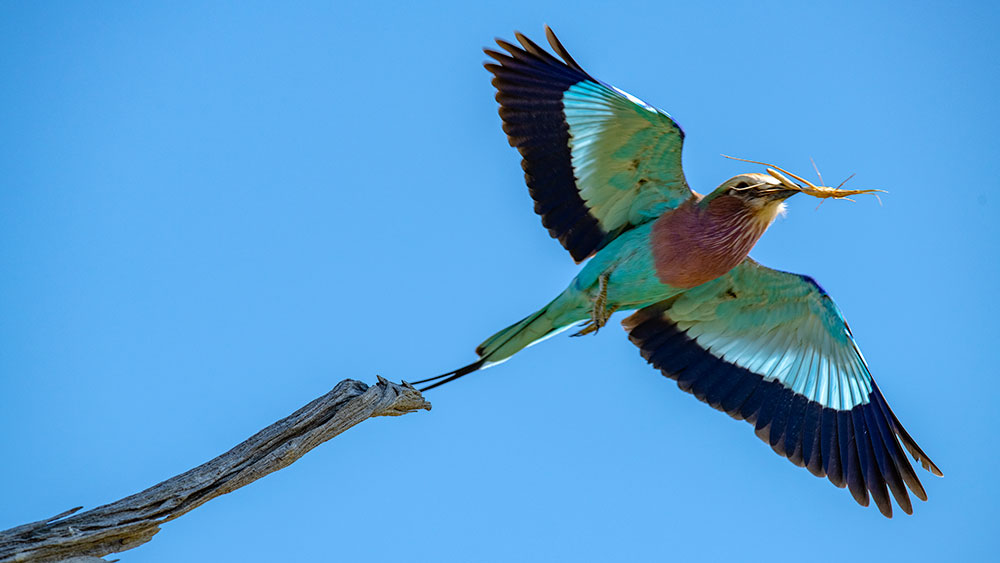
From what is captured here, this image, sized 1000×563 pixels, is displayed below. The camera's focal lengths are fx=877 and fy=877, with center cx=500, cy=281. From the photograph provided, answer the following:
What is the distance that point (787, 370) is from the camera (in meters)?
5.79

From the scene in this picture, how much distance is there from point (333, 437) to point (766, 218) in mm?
2691

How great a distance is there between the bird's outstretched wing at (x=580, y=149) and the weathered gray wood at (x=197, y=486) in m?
1.74

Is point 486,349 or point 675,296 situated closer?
point 486,349

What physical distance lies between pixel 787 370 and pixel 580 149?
2.08 meters

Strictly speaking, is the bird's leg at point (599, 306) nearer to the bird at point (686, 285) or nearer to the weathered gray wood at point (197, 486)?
the bird at point (686, 285)

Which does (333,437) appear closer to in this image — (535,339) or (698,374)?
(535,339)

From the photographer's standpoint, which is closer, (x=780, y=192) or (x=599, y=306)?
(x=780, y=192)

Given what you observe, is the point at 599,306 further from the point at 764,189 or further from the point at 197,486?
the point at 197,486

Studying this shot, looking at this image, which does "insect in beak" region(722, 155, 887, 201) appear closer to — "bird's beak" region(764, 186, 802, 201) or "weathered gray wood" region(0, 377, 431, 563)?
"bird's beak" region(764, 186, 802, 201)

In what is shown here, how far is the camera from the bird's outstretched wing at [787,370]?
214 inches

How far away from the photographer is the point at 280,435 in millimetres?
3785

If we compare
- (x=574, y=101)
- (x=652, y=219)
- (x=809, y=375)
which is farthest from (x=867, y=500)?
(x=574, y=101)

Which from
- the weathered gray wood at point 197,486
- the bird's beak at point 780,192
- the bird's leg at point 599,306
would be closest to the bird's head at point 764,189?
the bird's beak at point 780,192

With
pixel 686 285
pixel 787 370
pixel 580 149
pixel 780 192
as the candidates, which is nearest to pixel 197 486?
pixel 580 149
